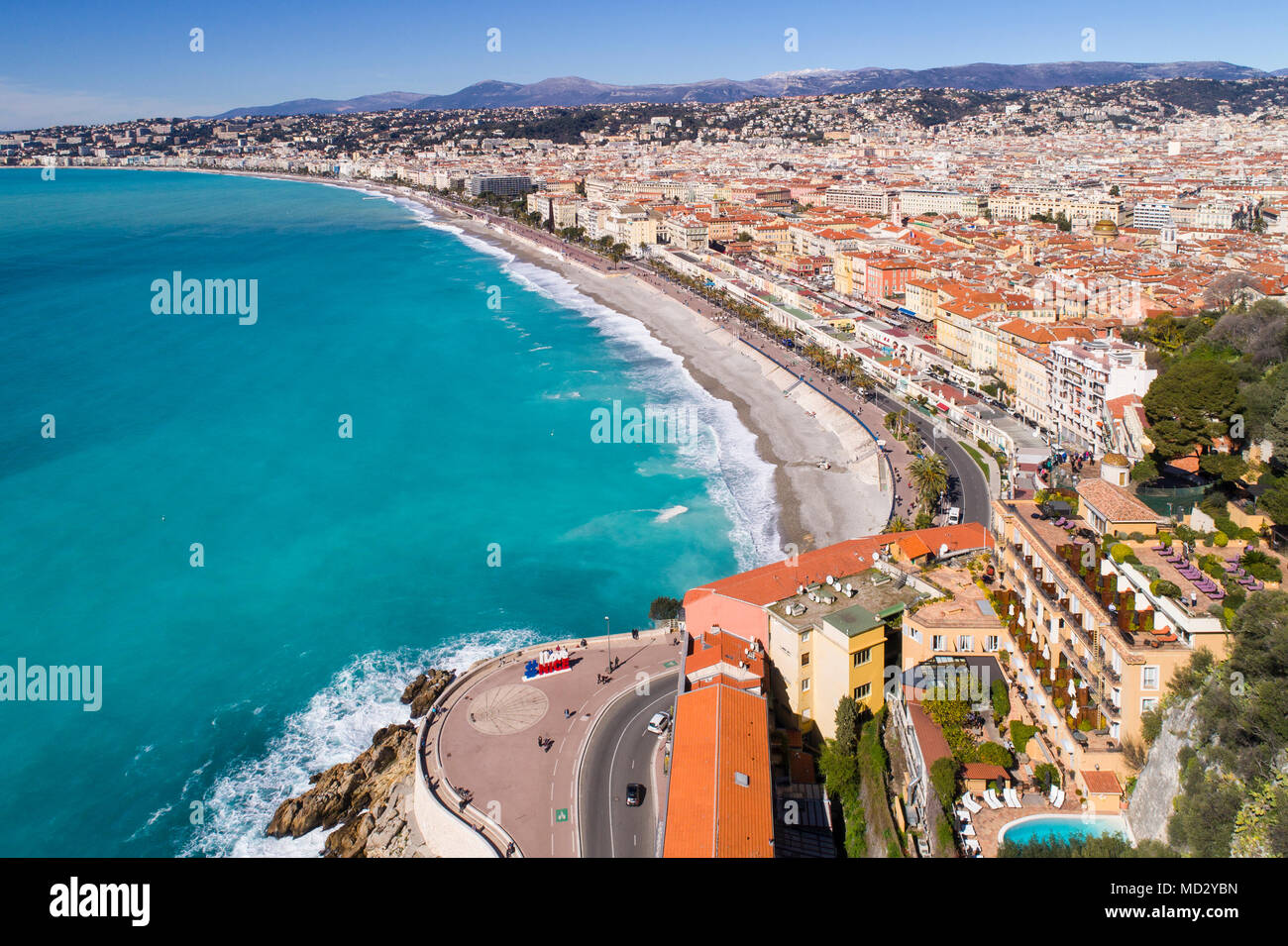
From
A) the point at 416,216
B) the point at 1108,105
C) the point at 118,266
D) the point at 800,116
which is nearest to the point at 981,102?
the point at 1108,105

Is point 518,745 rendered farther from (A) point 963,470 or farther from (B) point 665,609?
(A) point 963,470

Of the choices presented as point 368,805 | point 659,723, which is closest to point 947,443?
point 659,723

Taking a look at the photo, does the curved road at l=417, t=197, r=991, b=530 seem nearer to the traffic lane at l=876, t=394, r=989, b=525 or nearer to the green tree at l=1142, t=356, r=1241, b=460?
the traffic lane at l=876, t=394, r=989, b=525

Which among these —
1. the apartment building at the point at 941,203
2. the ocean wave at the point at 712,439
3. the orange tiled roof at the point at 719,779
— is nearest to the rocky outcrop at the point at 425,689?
the orange tiled roof at the point at 719,779

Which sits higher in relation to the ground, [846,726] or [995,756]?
[995,756]

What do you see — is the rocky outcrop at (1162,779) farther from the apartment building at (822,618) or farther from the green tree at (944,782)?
the apartment building at (822,618)

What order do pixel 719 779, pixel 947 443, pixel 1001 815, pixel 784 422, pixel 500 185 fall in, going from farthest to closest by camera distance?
pixel 500 185 < pixel 784 422 < pixel 947 443 < pixel 719 779 < pixel 1001 815
